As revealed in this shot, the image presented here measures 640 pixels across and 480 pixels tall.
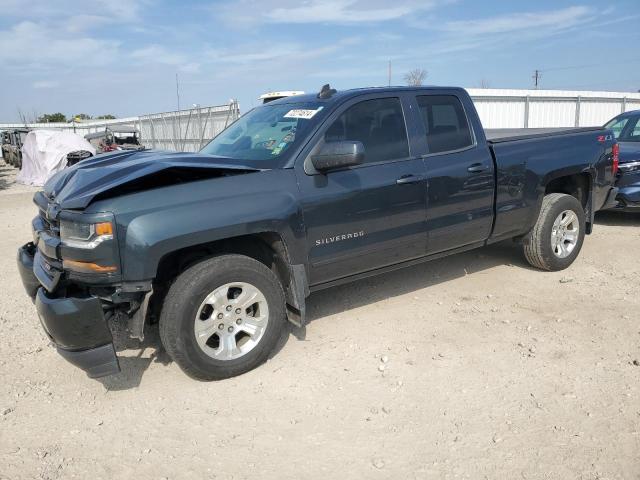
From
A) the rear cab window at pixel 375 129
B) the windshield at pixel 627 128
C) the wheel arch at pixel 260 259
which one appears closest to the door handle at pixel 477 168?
the rear cab window at pixel 375 129

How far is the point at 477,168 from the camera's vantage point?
14.8ft

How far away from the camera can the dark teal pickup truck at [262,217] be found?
3.02 m

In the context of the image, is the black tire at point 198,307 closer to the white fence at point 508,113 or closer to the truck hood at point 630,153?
the truck hood at point 630,153

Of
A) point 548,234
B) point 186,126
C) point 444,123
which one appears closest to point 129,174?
point 444,123

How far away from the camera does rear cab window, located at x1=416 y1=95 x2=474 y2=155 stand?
14.3 feet

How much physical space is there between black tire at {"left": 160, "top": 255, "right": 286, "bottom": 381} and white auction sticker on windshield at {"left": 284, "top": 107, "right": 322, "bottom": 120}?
1.25 meters

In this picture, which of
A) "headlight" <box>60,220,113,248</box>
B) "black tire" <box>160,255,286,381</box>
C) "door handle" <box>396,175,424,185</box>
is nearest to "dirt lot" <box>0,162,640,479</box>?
"black tire" <box>160,255,286,381</box>

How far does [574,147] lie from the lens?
5273mm

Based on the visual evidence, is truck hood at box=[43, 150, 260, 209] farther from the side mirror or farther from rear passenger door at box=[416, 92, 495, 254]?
rear passenger door at box=[416, 92, 495, 254]

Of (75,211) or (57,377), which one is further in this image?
(57,377)

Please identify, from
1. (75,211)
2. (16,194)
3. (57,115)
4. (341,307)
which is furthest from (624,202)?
(57,115)

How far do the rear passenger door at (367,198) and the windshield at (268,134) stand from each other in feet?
0.51

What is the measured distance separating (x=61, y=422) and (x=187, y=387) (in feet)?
2.49

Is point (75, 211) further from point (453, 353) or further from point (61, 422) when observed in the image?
point (453, 353)
